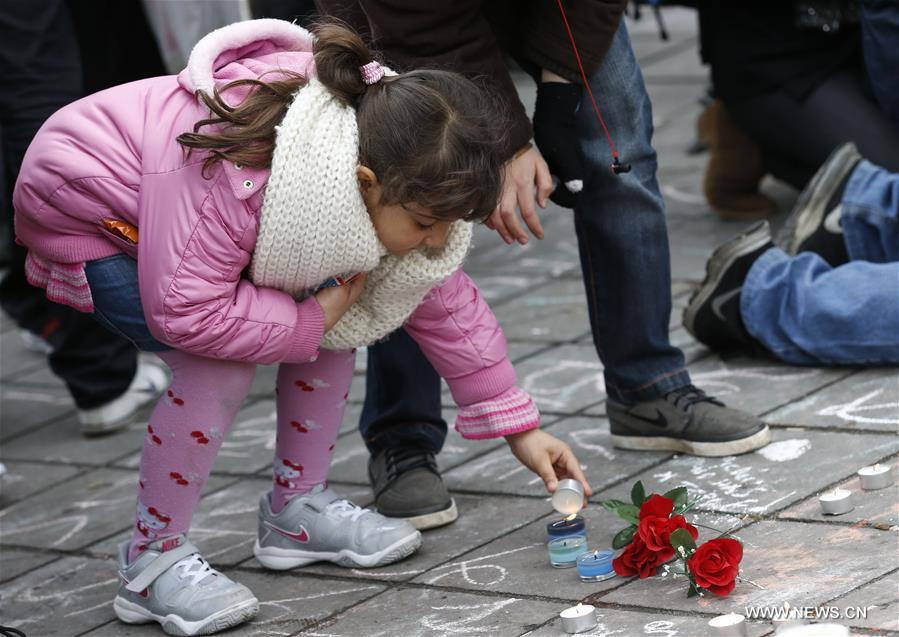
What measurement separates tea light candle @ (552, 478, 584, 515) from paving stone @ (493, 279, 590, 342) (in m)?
1.46

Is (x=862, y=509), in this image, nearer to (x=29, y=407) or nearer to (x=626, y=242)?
(x=626, y=242)

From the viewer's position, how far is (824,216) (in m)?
3.82

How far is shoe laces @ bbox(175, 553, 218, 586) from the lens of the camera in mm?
2709

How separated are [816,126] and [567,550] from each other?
225cm

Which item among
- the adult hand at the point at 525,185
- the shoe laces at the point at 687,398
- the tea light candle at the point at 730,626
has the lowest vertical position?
the shoe laces at the point at 687,398

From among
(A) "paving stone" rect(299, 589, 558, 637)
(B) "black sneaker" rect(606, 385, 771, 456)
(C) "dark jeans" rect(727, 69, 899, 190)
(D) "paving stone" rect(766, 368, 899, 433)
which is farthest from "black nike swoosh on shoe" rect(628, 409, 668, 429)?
(C) "dark jeans" rect(727, 69, 899, 190)

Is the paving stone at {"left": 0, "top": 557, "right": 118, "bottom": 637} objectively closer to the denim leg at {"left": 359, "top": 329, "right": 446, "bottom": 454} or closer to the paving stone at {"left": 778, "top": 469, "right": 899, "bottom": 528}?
the denim leg at {"left": 359, "top": 329, "right": 446, "bottom": 454}

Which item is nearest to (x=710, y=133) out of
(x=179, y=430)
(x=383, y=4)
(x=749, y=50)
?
(x=749, y=50)

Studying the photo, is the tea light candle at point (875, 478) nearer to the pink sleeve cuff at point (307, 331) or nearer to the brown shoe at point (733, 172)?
the pink sleeve cuff at point (307, 331)

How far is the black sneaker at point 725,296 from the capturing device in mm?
3631

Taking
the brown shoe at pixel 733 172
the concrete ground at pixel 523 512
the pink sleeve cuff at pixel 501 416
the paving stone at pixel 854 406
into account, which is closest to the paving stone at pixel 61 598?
the concrete ground at pixel 523 512

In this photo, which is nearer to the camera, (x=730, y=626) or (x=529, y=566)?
(x=730, y=626)

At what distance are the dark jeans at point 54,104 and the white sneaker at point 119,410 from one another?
1.0 inches

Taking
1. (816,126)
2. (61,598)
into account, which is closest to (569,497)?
(61,598)
